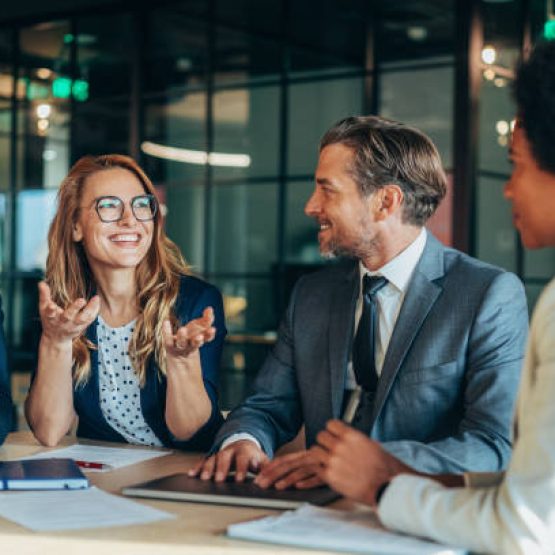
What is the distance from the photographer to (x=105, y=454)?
2629mm

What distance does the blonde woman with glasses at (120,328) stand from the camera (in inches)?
113

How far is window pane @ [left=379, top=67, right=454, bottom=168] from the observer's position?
22.8 ft

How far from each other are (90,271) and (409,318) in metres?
1.17

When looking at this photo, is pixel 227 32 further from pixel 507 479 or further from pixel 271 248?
pixel 507 479

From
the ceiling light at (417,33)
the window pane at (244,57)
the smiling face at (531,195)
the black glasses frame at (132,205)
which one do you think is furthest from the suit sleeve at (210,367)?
the window pane at (244,57)

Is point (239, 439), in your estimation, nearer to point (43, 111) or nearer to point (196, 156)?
point (196, 156)

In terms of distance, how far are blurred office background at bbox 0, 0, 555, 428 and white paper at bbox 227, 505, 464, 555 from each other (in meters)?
4.70

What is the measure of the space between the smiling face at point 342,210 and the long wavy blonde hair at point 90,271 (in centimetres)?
58

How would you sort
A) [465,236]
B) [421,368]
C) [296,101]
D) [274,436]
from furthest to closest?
[296,101] → [465,236] → [274,436] → [421,368]

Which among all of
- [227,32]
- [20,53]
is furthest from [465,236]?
[20,53]

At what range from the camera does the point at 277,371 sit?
2859 millimetres

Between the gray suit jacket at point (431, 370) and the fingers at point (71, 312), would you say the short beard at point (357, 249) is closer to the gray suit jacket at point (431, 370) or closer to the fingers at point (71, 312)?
the gray suit jacket at point (431, 370)

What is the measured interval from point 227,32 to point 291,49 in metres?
0.58

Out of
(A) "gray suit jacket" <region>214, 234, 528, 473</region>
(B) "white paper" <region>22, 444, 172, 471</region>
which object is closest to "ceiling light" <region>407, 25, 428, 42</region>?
(A) "gray suit jacket" <region>214, 234, 528, 473</region>
